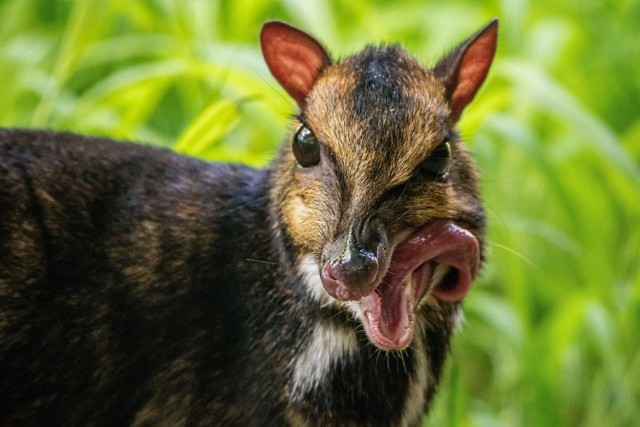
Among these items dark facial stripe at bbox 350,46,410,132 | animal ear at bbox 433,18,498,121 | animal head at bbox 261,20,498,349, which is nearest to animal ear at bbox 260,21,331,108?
animal head at bbox 261,20,498,349

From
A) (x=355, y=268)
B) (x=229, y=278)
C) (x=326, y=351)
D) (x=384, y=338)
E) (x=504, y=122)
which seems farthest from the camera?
(x=504, y=122)

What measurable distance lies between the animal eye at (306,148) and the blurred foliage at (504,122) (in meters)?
0.71

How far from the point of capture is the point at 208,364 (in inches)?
84.4

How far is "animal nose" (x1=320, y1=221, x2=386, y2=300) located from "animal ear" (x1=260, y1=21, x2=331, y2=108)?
447 millimetres

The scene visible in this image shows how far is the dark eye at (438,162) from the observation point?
1939 millimetres

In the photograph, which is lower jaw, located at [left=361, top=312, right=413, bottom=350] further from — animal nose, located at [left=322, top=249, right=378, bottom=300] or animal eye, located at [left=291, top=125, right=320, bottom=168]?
animal eye, located at [left=291, top=125, right=320, bottom=168]

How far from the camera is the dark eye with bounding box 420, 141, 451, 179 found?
1939 mm

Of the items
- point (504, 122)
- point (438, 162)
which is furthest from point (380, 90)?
point (504, 122)

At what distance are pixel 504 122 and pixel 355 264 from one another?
4.71ft

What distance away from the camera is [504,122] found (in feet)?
9.99

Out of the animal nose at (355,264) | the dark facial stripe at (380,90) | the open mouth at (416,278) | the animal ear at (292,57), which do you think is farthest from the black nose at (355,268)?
the animal ear at (292,57)

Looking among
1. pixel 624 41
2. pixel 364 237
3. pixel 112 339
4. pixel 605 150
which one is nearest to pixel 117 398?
pixel 112 339

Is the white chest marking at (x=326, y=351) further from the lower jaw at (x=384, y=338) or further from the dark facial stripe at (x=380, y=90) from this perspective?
the dark facial stripe at (x=380, y=90)

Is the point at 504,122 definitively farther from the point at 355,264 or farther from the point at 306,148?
the point at 355,264
